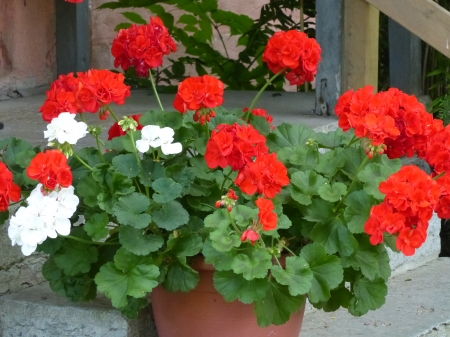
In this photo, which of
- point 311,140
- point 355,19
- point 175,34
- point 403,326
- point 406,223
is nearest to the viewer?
point 406,223

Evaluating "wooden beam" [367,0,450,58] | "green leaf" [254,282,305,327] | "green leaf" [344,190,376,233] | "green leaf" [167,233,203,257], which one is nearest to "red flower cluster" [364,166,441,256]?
"green leaf" [344,190,376,233]

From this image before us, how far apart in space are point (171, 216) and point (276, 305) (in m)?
0.29

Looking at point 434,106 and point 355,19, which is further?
point 434,106

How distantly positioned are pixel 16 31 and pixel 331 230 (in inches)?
98.3

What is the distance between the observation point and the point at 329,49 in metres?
3.14

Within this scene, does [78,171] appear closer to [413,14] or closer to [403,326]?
[403,326]

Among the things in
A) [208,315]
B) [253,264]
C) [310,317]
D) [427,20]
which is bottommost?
[310,317]

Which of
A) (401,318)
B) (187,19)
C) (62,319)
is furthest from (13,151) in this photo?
(187,19)

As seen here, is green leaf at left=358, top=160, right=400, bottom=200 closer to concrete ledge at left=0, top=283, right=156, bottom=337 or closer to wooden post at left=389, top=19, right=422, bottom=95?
concrete ledge at left=0, top=283, right=156, bottom=337

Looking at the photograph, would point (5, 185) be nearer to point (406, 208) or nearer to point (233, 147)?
point (233, 147)

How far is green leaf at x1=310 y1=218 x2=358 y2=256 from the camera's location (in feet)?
5.89

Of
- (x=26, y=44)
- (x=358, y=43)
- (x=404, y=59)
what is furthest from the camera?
(x=26, y=44)

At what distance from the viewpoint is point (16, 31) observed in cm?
388

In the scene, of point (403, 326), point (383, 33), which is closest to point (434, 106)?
point (383, 33)
